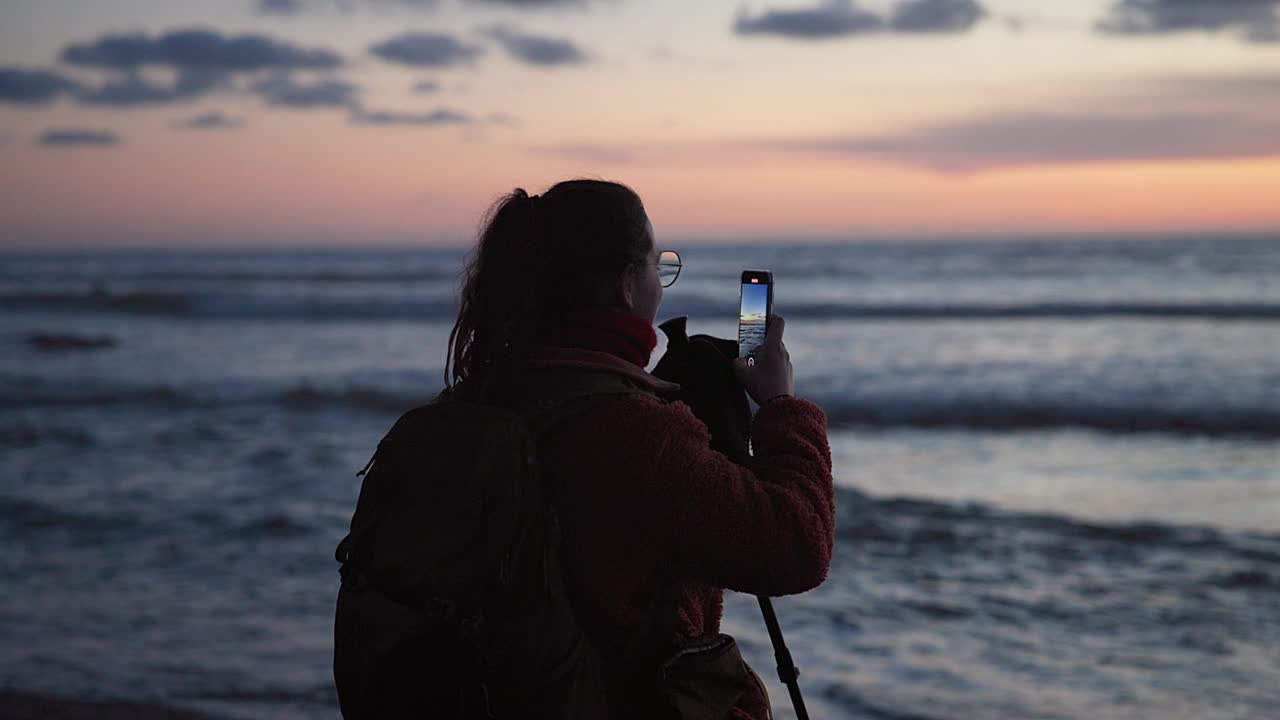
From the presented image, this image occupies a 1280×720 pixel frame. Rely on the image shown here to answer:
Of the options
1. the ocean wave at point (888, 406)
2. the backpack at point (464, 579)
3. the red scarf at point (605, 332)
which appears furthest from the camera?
the ocean wave at point (888, 406)

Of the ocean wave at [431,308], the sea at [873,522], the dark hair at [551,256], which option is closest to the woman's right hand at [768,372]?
the dark hair at [551,256]

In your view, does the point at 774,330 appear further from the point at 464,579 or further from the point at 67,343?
the point at 67,343

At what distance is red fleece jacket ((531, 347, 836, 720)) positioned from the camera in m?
1.42

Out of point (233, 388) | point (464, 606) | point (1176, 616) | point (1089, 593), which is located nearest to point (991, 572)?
point (1089, 593)

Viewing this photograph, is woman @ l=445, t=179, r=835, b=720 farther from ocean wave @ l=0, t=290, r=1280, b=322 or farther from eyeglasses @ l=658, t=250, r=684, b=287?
ocean wave @ l=0, t=290, r=1280, b=322

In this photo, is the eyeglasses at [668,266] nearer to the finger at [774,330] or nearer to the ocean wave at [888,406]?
the finger at [774,330]

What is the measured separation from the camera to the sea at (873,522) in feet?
14.0

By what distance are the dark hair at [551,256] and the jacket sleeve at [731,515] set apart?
0.76 ft

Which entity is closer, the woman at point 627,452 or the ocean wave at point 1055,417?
the woman at point 627,452

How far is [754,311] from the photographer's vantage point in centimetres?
187

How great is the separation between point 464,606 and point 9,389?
1470 centimetres

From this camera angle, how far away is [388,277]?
41375 mm

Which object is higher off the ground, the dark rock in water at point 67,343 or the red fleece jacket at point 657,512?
the red fleece jacket at point 657,512

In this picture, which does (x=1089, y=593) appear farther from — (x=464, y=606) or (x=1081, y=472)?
(x=464, y=606)
